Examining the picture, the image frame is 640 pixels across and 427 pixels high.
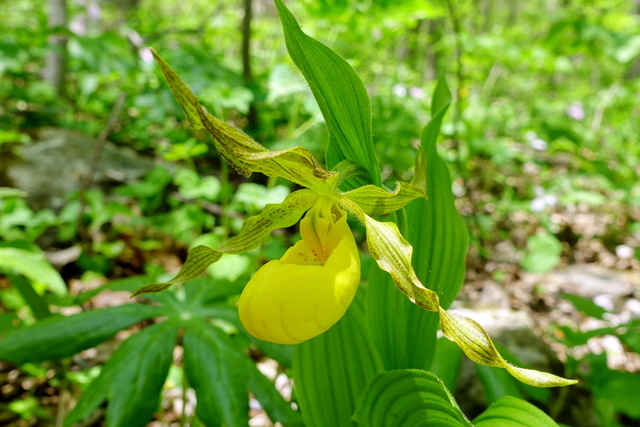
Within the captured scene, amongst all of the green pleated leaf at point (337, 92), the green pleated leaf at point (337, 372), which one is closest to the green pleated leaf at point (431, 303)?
the green pleated leaf at point (337, 92)

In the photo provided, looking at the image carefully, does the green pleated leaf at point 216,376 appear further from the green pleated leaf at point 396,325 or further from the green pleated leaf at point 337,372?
the green pleated leaf at point 396,325

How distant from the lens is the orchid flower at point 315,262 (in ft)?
Answer: 2.31

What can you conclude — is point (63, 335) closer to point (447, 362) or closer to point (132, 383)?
point (132, 383)

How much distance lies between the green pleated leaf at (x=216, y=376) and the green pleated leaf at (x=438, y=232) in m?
0.51

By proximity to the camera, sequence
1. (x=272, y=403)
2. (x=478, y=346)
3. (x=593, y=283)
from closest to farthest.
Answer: (x=478, y=346) → (x=272, y=403) → (x=593, y=283)

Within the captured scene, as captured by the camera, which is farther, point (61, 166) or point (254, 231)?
point (61, 166)

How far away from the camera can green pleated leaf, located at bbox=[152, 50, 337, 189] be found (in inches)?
26.5

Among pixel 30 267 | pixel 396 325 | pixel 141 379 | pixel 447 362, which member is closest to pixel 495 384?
pixel 447 362

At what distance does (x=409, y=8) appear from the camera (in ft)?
8.16

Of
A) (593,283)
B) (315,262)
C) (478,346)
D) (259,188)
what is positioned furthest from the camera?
(593,283)

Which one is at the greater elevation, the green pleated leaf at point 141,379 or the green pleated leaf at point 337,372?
the green pleated leaf at point 337,372

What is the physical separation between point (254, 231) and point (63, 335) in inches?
23.0

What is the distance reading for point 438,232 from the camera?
98cm

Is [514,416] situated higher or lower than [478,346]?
lower
